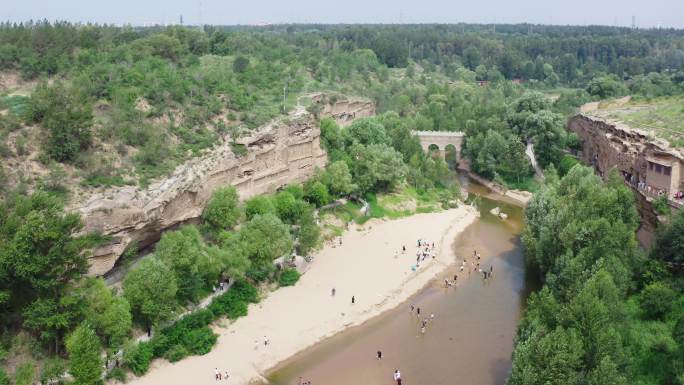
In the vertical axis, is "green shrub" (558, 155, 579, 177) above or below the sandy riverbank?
above

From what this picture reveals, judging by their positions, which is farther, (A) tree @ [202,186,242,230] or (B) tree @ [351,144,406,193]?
(B) tree @ [351,144,406,193]

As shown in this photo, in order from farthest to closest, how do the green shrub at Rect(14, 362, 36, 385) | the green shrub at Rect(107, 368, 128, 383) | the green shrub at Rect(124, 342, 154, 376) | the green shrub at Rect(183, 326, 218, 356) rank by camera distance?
the green shrub at Rect(183, 326, 218, 356), the green shrub at Rect(124, 342, 154, 376), the green shrub at Rect(107, 368, 128, 383), the green shrub at Rect(14, 362, 36, 385)

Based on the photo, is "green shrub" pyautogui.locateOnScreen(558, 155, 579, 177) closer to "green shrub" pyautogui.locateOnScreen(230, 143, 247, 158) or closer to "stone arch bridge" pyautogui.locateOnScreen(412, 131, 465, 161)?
"stone arch bridge" pyautogui.locateOnScreen(412, 131, 465, 161)

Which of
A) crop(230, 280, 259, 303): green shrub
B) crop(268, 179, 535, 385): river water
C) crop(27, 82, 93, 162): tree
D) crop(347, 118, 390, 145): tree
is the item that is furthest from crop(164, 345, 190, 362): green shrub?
crop(347, 118, 390, 145): tree

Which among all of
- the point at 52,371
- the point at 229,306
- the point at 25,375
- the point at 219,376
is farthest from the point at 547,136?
the point at 25,375

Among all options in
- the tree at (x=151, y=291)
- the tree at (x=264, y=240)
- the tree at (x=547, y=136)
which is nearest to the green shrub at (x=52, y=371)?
the tree at (x=151, y=291)

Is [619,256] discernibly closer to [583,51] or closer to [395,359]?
[395,359]

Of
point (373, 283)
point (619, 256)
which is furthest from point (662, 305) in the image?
point (373, 283)

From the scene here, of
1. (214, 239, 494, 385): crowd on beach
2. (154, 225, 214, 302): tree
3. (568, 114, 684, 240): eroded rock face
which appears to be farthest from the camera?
(568, 114, 684, 240): eroded rock face
